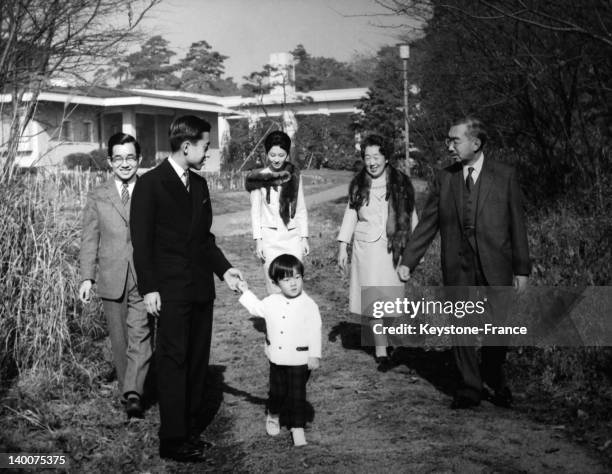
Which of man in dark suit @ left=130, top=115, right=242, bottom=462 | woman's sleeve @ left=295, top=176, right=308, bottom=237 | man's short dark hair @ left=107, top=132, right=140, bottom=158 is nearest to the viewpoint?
man in dark suit @ left=130, top=115, right=242, bottom=462

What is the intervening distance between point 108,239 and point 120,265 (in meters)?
0.24

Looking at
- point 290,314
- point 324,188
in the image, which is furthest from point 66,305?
point 324,188

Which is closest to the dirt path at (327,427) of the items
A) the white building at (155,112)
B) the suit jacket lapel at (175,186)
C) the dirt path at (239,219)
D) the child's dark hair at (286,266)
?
the child's dark hair at (286,266)

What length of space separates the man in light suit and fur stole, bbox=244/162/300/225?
5.58 ft

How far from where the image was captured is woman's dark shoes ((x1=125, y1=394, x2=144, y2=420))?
17.8ft

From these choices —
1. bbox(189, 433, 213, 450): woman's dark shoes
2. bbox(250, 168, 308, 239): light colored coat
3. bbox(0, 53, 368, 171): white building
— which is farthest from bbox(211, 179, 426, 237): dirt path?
bbox(189, 433, 213, 450): woman's dark shoes

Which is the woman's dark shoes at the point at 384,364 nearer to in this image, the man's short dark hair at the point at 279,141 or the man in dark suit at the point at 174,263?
the man's short dark hair at the point at 279,141

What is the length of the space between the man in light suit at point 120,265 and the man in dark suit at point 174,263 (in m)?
0.86

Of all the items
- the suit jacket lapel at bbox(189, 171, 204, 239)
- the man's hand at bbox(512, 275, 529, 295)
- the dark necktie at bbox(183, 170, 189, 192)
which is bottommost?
the man's hand at bbox(512, 275, 529, 295)

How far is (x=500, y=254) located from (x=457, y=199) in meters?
0.51

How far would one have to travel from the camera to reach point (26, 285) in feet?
19.9

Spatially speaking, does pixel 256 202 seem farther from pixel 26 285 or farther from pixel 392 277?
pixel 26 285

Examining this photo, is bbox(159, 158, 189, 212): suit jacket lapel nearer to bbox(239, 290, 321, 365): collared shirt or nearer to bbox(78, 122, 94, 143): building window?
bbox(239, 290, 321, 365): collared shirt

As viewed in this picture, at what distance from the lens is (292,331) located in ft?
15.6
